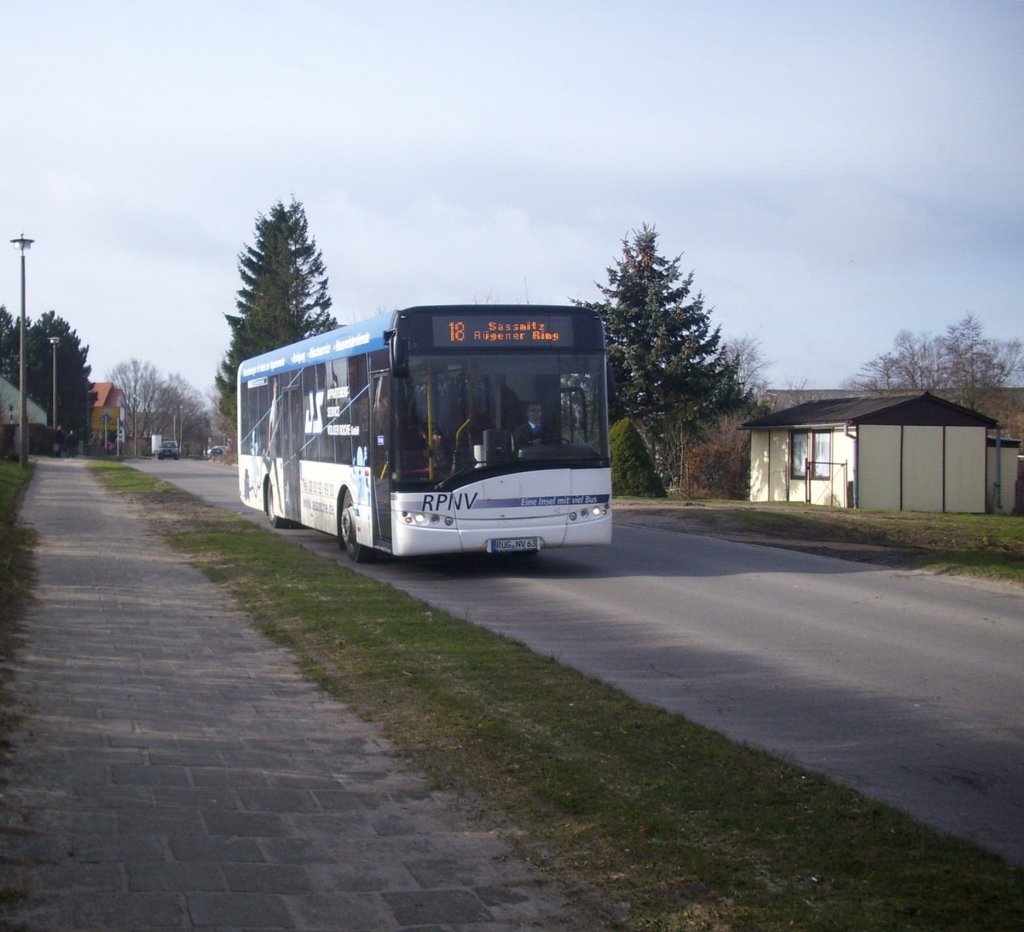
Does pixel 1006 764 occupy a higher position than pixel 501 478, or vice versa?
pixel 501 478

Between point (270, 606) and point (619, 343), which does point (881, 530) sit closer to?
point (270, 606)

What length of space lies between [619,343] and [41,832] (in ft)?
127

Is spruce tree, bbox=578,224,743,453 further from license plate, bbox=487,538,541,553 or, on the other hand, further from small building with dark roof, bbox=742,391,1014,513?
license plate, bbox=487,538,541,553

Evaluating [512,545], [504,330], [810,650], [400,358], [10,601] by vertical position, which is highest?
[504,330]

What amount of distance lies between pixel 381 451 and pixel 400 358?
1.38m

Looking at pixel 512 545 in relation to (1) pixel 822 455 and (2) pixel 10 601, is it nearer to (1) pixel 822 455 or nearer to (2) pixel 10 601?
(2) pixel 10 601

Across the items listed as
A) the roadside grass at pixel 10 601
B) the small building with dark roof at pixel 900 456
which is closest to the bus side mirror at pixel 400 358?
the roadside grass at pixel 10 601

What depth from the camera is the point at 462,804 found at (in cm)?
561

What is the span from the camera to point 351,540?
1658cm

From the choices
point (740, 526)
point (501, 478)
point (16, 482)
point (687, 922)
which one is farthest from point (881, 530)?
point (16, 482)

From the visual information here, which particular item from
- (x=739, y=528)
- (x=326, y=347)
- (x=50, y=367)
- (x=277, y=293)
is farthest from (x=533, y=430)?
(x=50, y=367)

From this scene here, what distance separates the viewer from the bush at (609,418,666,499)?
32688 mm

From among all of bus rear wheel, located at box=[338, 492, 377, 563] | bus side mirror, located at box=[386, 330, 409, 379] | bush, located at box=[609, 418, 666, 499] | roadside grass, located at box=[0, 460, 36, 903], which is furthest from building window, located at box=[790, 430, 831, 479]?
bus side mirror, located at box=[386, 330, 409, 379]

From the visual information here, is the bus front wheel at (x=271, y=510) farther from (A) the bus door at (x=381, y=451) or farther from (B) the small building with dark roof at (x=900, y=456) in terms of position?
(B) the small building with dark roof at (x=900, y=456)
